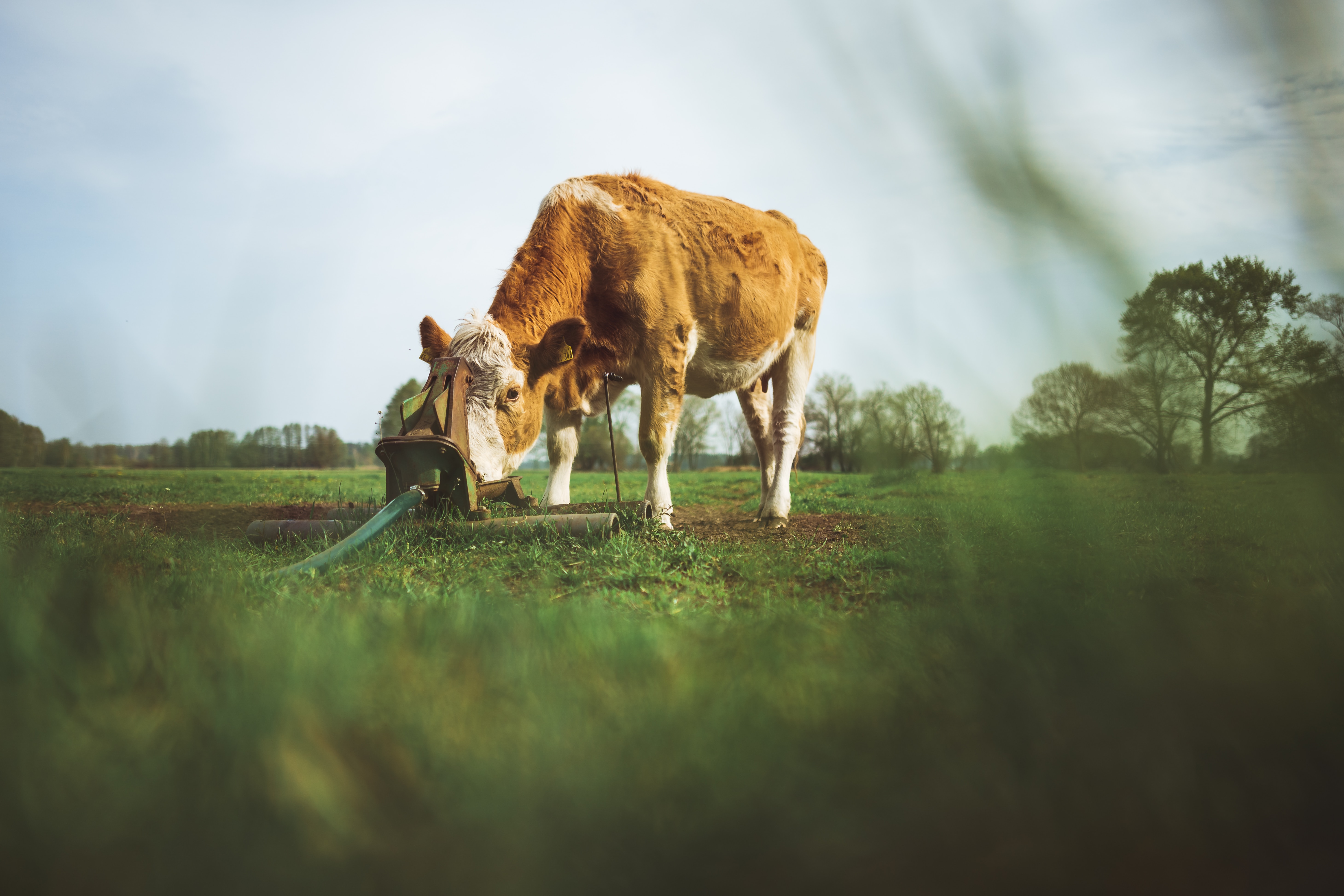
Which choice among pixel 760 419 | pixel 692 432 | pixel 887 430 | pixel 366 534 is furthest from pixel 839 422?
pixel 692 432

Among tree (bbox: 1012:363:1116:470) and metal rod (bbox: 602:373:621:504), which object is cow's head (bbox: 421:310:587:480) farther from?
tree (bbox: 1012:363:1116:470)

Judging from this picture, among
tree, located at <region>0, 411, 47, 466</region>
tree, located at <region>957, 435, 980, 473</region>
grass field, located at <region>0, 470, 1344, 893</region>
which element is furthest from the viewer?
tree, located at <region>0, 411, 47, 466</region>

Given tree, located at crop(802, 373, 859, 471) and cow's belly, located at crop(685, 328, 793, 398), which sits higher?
cow's belly, located at crop(685, 328, 793, 398)

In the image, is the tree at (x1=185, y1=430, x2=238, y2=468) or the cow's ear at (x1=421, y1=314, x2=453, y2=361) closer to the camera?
the tree at (x1=185, y1=430, x2=238, y2=468)

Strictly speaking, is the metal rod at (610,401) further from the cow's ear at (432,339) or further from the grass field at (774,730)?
the grass field at (774,730)

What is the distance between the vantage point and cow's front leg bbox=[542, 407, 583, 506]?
6.16 m

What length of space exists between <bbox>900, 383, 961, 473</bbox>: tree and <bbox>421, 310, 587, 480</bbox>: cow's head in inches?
144

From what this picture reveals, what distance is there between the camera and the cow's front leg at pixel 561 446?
6.16 metres

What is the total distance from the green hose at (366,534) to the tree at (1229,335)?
3078 millimetres

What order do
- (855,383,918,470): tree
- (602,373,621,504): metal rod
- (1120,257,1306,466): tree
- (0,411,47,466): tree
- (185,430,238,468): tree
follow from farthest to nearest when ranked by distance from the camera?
(602,373,621,504): metal rod, (0,411,47,466): tree, (185,430,238,468): tree, (855,383,918,470): tree, (1120,257,1306,466): tree

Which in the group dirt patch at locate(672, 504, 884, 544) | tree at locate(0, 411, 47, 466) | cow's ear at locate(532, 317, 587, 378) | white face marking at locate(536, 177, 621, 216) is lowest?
dirt patch at locate(672, 504, 884, 544)

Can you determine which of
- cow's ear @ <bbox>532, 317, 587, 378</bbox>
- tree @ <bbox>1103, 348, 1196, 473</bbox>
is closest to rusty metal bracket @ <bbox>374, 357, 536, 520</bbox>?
cow's ear @ <bbox>532, 317, 587, 378</bbox>

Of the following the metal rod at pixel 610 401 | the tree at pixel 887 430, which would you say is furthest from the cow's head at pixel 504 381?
the tree at pixel 887 430

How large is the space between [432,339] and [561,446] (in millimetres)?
1532
